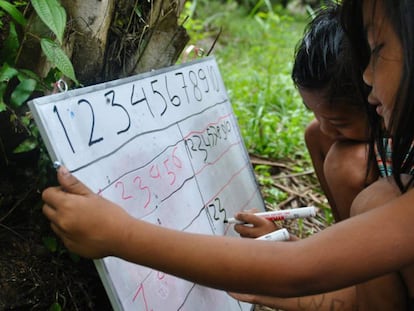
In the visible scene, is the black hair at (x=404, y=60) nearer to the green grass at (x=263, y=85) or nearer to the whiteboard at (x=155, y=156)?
the whiteboard at (x=155, y=156)

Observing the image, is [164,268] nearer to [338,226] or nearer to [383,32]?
[338,226]

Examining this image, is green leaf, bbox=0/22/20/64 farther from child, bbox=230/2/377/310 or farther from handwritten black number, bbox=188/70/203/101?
child, bbox=230/2/377/310

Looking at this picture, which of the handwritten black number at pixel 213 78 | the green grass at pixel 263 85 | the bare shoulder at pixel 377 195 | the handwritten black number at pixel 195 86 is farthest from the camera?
the green grass at pixel 263 85

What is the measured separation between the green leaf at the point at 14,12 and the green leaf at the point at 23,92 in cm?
11

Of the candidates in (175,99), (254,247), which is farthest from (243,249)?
(175,99)

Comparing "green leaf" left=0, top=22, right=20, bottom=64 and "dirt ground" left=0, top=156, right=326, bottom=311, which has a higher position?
"green leaf" left=0, top=22, right=20, bottom=64

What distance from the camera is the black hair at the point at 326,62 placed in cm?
134

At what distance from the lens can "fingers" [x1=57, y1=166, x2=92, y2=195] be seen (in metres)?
0.81

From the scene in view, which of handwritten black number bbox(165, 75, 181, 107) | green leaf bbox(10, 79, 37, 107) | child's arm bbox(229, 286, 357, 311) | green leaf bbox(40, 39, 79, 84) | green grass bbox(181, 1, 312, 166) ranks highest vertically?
green leaf bbox(40, 39, 79, 84)

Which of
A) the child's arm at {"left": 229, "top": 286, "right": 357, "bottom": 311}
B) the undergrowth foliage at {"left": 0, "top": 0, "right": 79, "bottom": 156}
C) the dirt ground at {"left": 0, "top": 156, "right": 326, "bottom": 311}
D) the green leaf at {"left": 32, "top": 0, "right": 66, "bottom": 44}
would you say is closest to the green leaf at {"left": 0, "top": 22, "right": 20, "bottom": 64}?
the undergrowth foliage at {"left": 0, "top": 0, "right": 79, "bottom": 156}

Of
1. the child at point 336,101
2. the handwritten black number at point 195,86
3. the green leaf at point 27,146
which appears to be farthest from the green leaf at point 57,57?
the child at point 336,101

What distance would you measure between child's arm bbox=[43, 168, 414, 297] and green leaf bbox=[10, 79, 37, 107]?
0.24m

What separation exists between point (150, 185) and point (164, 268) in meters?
0.23

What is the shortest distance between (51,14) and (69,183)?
303 mm
